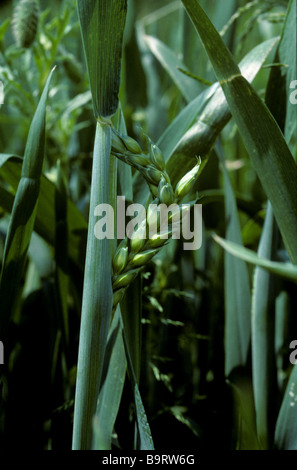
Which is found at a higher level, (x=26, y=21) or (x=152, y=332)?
(x=26, y=21)

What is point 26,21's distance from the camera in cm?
46

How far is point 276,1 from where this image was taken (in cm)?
50

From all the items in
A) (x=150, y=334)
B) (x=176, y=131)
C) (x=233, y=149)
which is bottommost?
(x=150, y=334)

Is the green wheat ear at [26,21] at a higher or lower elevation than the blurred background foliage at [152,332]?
higher

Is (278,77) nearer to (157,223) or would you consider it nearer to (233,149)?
(157,223)

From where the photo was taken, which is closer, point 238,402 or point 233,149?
point 238,402

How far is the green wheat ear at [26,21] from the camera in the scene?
1.50 feet

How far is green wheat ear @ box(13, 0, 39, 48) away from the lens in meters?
0.46

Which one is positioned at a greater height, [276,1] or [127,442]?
[276,1]

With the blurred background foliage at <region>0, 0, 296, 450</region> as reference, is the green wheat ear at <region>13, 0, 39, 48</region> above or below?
above
